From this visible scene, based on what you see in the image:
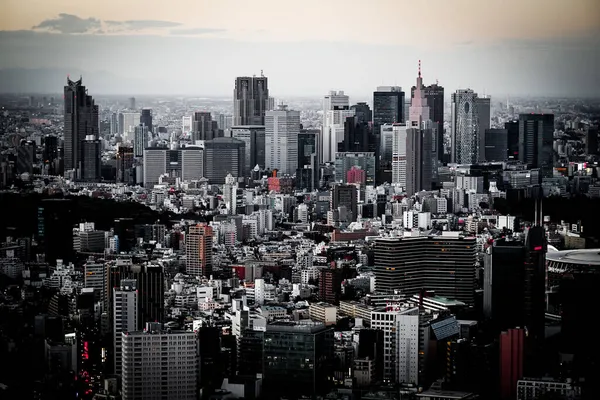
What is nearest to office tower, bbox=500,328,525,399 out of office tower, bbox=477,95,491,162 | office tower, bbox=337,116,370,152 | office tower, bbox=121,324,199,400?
office tower, bbox=121,324,199,400

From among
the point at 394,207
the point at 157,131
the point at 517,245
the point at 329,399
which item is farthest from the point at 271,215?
the point at 329,399

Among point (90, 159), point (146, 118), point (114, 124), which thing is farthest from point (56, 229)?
point (146, 118)

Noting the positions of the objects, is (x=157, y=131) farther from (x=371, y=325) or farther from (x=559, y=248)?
(x=371, y=325)

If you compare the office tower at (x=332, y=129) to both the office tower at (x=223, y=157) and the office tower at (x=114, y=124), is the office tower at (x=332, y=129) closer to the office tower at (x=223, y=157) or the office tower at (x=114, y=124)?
the office tower at (x=223, y=157)

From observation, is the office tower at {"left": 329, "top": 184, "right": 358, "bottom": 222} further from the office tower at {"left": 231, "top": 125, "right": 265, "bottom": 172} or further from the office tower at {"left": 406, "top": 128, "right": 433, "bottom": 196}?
the office tower at {"left": 231, "top": 125, "right": 265, "bottom": 172}

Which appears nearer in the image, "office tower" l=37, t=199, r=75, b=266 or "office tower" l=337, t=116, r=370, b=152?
"office tower" l=37, t=199, r=75, b=266
